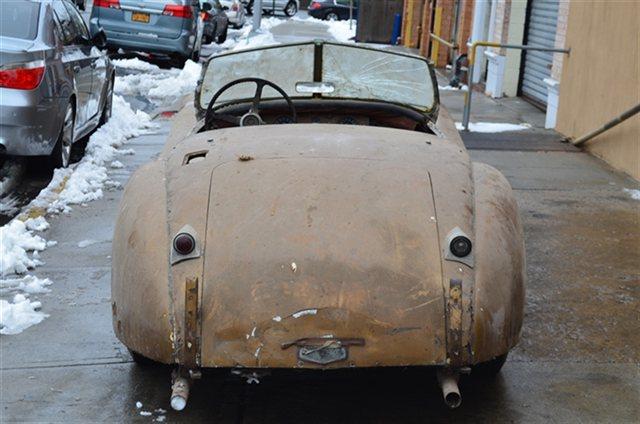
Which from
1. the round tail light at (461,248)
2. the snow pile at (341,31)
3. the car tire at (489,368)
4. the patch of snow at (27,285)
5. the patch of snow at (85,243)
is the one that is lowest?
the snow pile at (341,31)

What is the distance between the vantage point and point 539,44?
1502cm

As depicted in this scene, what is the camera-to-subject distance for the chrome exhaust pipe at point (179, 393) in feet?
11.9

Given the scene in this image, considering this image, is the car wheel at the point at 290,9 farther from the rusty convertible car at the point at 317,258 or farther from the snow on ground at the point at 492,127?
the rusty convertible car at the point at 317,258

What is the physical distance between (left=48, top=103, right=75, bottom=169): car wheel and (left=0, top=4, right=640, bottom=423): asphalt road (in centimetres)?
196

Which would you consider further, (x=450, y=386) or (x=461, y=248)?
(x=461, y=248)

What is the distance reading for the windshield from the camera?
5.71m

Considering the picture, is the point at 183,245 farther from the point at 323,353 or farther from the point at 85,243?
the point at 85,243

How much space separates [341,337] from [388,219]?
59 cm

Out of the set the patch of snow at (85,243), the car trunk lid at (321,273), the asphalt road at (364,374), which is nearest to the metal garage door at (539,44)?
the asphalt road at (364,374)

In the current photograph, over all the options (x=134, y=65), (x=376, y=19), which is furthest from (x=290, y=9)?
(x=134, y=65)

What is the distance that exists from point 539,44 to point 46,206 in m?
9.60

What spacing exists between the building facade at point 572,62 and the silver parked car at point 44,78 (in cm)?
541

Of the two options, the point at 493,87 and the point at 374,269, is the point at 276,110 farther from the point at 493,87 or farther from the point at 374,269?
the point at 493,87

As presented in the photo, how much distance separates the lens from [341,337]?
12.0 feet
